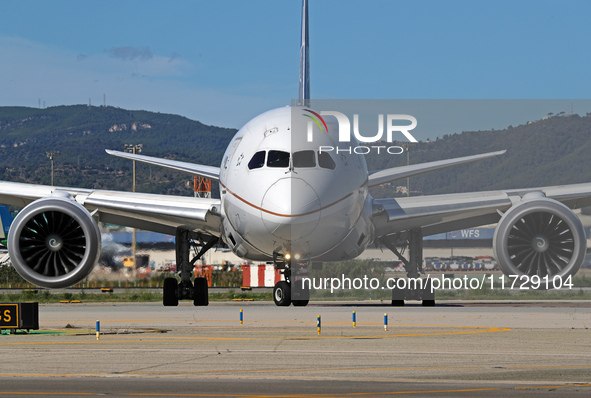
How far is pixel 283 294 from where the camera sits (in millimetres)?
25750

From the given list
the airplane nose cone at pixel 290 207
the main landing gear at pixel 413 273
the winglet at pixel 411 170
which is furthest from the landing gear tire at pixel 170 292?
the airplane nose cone at pixel 290 207

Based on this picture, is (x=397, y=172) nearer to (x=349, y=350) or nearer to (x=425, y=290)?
(x=425, y=290)

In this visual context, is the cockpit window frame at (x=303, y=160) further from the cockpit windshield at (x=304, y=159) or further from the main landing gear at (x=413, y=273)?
the main landing gear at (x=413, y=273)

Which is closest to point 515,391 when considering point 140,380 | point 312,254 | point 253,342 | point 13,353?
point 140,380

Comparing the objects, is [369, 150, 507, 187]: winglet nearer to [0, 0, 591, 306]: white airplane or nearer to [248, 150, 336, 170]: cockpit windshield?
[0, 0, 591, 306]: white airplane

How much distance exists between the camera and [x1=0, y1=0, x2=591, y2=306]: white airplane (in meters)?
21.2

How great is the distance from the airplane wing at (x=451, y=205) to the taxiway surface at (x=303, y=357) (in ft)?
11.6

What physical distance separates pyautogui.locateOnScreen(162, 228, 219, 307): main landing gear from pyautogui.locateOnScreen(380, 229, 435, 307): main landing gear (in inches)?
227

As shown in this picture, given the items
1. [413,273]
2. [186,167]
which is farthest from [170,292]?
[413,273]

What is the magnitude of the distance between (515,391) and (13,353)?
855cm

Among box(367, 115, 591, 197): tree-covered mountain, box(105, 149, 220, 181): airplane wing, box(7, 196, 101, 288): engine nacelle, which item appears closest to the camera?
box(7, 196, 101, 288): engine nacelle

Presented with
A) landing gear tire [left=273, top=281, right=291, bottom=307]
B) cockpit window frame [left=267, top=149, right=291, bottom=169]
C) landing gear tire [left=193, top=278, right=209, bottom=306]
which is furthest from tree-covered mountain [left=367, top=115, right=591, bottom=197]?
cockpit window frame [left=267, top=149, right=291, bottom=169]

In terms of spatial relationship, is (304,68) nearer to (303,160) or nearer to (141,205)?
(141,205)

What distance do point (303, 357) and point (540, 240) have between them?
11926 millimetres
